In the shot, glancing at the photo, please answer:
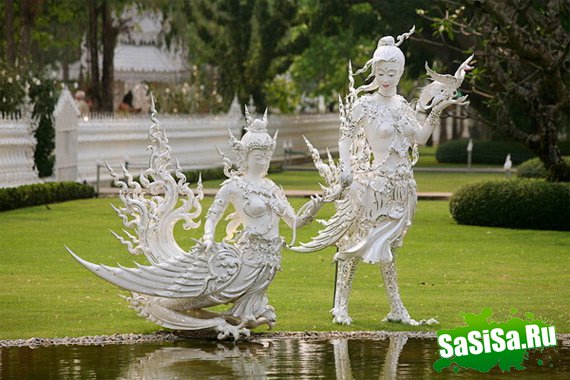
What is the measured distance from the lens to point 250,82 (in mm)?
41656

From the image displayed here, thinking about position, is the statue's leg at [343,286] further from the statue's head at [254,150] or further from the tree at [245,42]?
the tree at [245,42]

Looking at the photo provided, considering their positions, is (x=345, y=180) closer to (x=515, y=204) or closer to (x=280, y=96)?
(x=515, y=204)

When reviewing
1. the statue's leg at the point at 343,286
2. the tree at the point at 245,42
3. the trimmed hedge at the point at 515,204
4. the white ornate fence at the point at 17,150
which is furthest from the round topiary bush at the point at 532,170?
the statue's leg at the point at 343,286

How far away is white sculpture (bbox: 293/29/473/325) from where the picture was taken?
12.0 meters

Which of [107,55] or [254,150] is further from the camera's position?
[107,55]

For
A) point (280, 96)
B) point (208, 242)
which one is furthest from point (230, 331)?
point (280, 96)

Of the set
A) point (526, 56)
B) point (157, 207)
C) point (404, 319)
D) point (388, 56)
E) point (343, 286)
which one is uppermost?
point (388, 56)

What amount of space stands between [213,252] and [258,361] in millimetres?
1245

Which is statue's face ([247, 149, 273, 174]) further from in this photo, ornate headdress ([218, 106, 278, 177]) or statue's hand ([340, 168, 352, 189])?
statue's hand ([340, 168, 352, 189])

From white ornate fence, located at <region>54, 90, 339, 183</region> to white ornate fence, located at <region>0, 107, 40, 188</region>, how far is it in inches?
31.8

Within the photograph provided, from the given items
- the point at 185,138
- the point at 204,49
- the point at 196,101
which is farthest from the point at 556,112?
the point at 204,49

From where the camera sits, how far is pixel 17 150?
26203 millimetres

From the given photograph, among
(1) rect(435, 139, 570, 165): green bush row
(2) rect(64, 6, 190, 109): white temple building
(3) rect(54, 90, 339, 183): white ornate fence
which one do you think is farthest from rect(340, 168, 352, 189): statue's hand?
(2) rect(64, 6, 190, 109): white temple building

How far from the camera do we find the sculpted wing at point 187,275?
10992 millimetres
